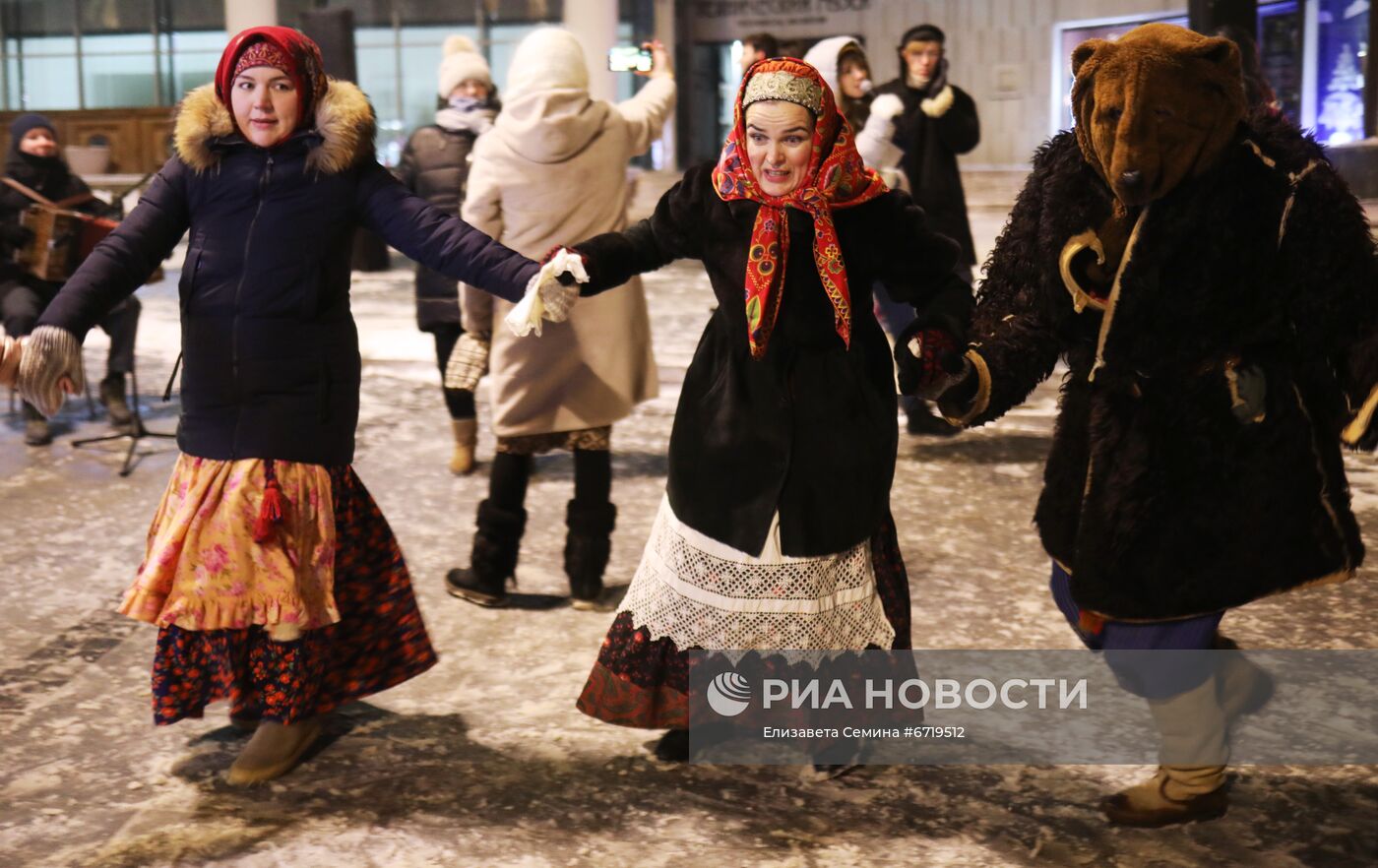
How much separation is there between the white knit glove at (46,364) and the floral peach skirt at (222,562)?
344 millimetres

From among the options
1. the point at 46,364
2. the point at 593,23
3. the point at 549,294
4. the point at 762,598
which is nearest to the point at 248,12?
the point at 593,23

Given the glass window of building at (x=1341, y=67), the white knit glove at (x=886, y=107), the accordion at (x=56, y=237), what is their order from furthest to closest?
the glass window of building at (x=1341, y=67), the accordion at (x=56, y=237), the white knit glove at (x=886, y=107)

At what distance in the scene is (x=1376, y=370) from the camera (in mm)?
2680

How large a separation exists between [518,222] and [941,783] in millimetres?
2382

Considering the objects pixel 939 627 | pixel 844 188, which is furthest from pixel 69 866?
pixel 939 627

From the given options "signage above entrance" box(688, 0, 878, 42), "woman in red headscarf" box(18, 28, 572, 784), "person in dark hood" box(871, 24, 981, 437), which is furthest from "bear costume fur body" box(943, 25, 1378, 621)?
"signage above entrance" box(688, 0, 878, 42)

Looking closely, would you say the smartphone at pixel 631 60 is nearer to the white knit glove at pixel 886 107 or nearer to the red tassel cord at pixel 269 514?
the white knit glove at pixel 886 107

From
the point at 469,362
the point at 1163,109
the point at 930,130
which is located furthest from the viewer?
the point at 930,130

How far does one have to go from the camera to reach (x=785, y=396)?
3109 millimetres

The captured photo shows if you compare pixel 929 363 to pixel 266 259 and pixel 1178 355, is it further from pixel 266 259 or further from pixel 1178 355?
pixel 266 259

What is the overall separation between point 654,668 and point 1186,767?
3.78 feet

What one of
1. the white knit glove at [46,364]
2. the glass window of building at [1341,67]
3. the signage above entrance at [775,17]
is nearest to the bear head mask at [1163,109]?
the white knit glove at [46,364]

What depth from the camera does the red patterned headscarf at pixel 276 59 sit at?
3160 mm

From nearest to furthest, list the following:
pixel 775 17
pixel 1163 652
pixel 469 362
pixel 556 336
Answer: pixel 1163 652
pixel 556 336
pixel 469 362
pixel 775 17
